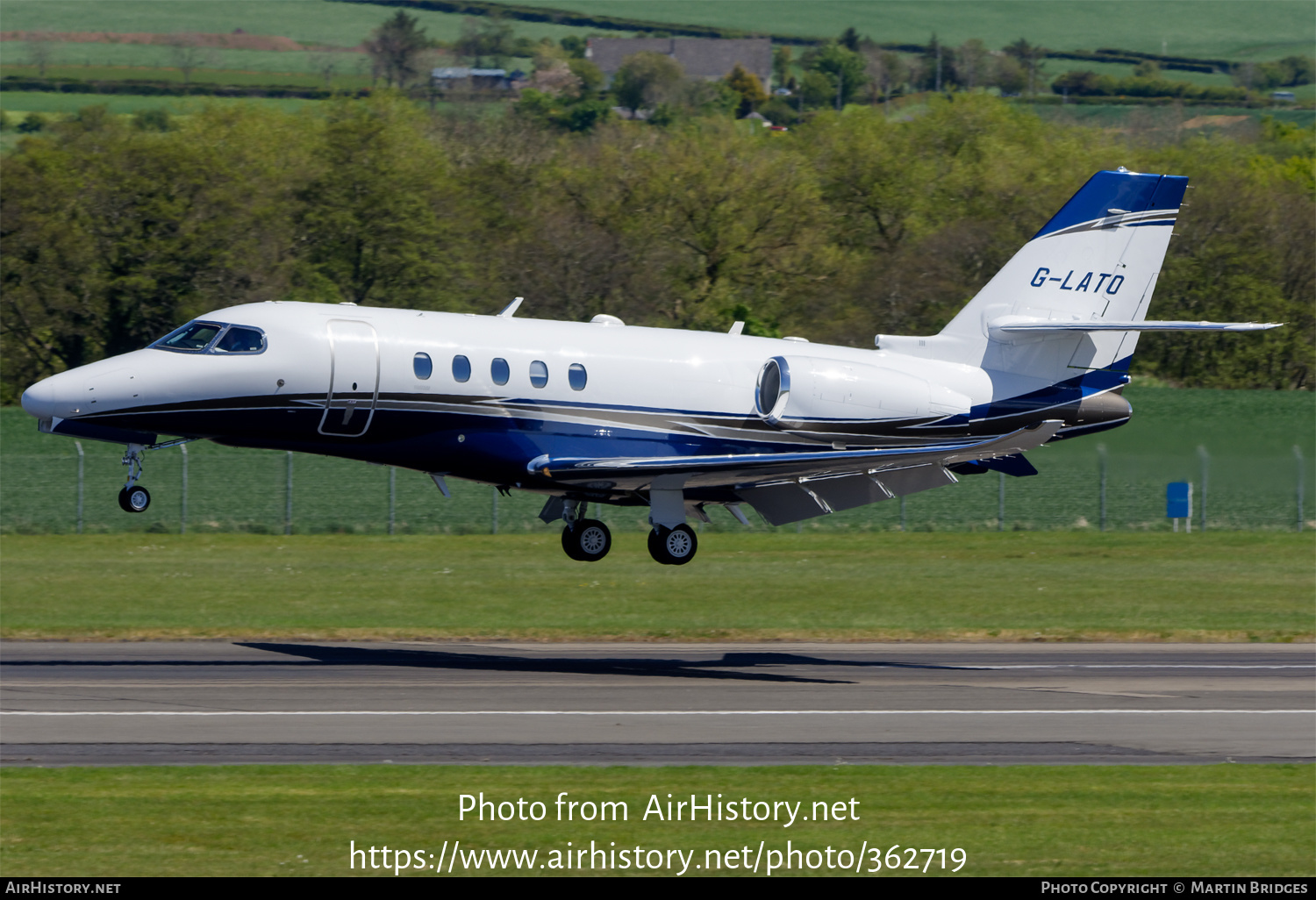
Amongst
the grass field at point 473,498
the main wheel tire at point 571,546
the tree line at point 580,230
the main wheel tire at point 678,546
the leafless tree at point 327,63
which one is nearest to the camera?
the main wheel tire at point 678,546

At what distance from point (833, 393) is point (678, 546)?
363cm

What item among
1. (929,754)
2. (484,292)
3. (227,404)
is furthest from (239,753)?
(484,292)

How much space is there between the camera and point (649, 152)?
229ft

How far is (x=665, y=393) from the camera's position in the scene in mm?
26125

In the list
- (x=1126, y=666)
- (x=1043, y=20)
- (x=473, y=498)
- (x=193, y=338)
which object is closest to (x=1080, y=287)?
(x=1126, y=666)

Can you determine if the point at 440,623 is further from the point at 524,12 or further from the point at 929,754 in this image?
the point at 524,12

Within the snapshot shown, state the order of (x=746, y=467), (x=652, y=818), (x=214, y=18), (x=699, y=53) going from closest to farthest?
1. (x=652, y=818)
2. (x=746, y=467)
3. (x=214, y=18)
4. (x=699, y=53)

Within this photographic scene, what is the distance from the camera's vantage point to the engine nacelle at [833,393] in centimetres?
2652

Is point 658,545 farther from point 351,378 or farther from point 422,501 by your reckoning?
point 422,501

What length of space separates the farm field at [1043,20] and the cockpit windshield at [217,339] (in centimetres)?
16684

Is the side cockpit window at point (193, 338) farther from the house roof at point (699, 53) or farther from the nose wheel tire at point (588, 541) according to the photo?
the house roof at point (699, 53)

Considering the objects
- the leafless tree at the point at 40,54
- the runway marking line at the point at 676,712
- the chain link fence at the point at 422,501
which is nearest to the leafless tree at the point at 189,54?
the leafless tree at the point at 40,54

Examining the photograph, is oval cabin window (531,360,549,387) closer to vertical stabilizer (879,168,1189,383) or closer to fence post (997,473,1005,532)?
vertical stabilizer (879,168,1189,383)

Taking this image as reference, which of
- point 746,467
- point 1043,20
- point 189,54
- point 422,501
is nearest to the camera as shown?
point 746,467
